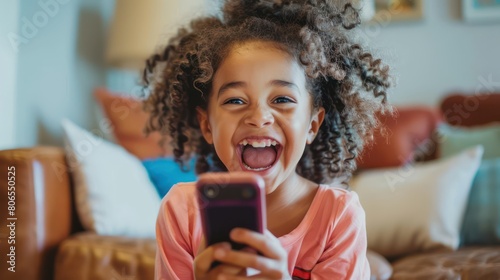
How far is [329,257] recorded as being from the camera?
0.87 m

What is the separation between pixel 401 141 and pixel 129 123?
0.95 meters

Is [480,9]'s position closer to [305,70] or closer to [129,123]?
[129,123]

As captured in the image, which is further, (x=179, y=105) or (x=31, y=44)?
(x=31, y=44)

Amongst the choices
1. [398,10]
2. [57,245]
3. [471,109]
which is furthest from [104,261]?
[398,10]

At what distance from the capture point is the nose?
826 millimetres

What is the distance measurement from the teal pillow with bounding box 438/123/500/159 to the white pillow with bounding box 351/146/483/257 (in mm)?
193

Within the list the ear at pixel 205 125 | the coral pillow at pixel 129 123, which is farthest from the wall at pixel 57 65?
the ear at pixel 205 125

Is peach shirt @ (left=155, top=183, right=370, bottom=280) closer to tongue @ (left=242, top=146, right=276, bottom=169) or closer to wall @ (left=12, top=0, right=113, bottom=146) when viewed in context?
tongue @ (left=242, top=146, right=276, bottom=169)

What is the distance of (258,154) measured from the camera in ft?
2.80

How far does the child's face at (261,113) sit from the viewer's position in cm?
84

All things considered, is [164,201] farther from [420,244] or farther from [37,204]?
[420,244]

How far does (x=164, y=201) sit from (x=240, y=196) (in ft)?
0.99

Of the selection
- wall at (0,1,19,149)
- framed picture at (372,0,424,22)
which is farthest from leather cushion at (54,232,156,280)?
framed picture at (372,0,424,22)

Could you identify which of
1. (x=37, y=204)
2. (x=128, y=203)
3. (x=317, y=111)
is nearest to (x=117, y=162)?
(x=128, y=203)
